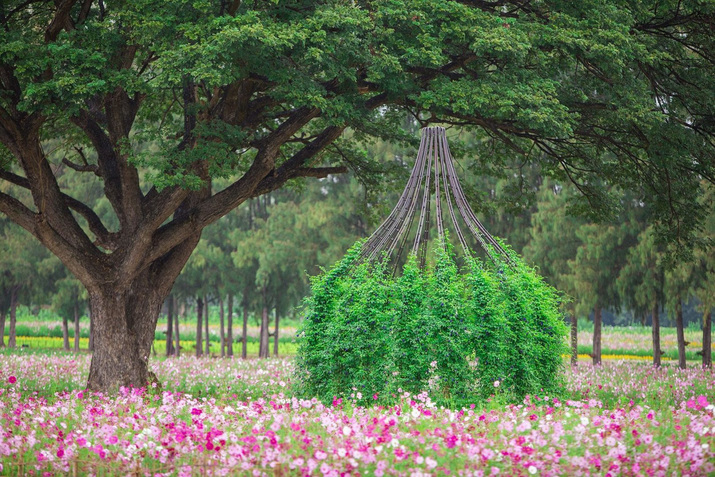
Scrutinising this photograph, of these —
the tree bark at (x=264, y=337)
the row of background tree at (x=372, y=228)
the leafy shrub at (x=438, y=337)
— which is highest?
the row of background tree at (x=372, y=228)

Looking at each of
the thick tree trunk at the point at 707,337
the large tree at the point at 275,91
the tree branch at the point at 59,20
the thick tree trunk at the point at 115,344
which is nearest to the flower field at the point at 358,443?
the thick tree trunk at the point at 115,344

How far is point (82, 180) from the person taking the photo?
2648 centimetres

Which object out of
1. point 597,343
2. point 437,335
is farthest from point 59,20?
point 597,343

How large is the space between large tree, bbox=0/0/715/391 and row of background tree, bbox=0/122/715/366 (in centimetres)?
284

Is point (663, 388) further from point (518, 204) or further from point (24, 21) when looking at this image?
point (24, 21)

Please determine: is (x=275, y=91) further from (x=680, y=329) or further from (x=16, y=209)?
(x=680, y=329)

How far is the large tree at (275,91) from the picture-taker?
9648 mm

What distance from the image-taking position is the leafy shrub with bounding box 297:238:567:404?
911 centimetres

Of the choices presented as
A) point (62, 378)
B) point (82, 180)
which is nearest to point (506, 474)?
point (62, 378)

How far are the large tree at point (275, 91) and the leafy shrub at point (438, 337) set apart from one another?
7.35ft

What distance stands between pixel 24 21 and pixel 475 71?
724 centimetres

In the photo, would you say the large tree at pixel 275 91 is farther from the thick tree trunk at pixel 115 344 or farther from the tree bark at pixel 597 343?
the tree bark at pixel 597 343

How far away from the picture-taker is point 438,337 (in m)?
9.20

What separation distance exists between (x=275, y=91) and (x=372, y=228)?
12.9 m
